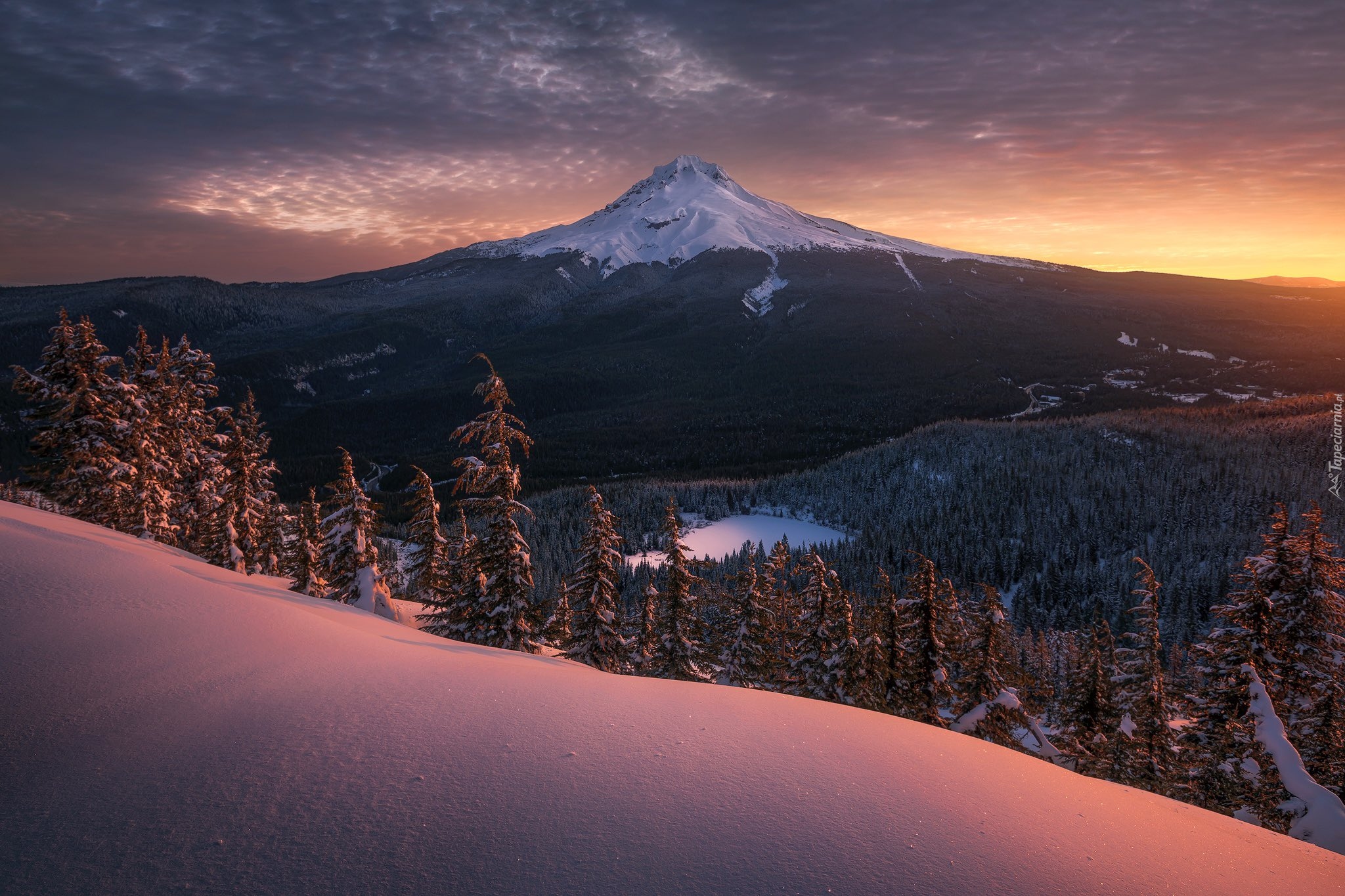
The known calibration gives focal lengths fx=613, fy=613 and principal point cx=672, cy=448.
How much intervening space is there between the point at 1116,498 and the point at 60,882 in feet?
528

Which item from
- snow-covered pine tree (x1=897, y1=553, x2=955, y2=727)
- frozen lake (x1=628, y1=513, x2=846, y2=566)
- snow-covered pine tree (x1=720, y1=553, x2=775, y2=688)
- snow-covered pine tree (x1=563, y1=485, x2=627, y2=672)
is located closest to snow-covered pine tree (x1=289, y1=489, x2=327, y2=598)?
snow-covered pine tree (x1=563, y1=485, x2=627, y2=672)

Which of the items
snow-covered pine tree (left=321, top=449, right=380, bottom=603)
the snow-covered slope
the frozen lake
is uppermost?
the snow-covered slope

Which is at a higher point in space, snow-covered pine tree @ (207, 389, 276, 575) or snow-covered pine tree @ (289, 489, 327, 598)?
snow-covered pine tree @ (207, 389, 276, 575)

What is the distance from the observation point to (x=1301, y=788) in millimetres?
12406

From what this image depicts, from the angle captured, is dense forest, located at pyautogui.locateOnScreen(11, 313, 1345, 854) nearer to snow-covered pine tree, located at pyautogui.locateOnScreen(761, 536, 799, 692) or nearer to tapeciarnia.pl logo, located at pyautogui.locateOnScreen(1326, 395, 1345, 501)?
snow-covered pine tree, located at pyautogui.locateOnScreen(761, 536, 799, 692)

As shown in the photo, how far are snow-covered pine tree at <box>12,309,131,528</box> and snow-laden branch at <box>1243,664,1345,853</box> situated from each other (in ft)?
118

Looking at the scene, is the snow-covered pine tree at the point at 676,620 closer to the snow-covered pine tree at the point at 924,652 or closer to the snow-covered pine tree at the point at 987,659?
the snow-covered pine tree at the point at 924,652

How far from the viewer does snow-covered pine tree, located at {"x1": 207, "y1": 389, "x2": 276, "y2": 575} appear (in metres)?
25.4

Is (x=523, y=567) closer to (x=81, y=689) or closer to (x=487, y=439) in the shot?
(x=487, y=439)

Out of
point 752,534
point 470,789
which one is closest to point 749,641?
point 470,789

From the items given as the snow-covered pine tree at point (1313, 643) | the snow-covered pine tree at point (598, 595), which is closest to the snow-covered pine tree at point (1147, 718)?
the snow-covered pine tree at point (1313, 643)

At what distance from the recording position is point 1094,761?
22641mm

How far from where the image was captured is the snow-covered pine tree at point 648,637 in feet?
87.8

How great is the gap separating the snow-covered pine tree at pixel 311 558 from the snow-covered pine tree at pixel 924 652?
23.6m
